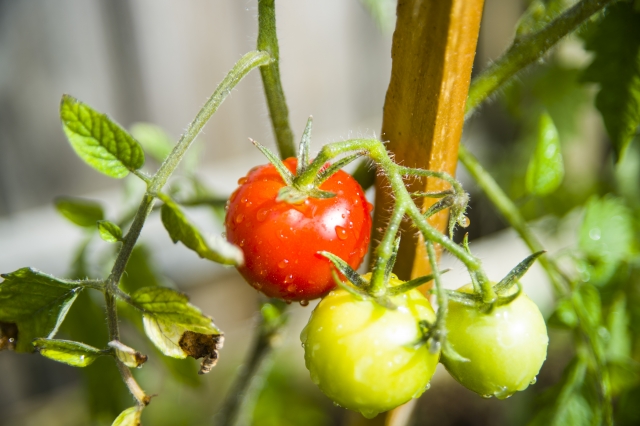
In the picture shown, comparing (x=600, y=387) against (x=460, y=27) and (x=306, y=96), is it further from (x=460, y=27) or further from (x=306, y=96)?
(x=306, y=96)

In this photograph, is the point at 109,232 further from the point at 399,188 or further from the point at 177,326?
the point at 399,188

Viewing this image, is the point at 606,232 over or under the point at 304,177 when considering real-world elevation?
under

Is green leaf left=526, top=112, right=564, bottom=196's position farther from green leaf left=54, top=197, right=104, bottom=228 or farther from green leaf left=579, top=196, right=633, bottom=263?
green leaf left=54, top=197, right=104, bottom=228

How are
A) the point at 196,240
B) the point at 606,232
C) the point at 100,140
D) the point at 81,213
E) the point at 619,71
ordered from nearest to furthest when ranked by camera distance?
1. the point at 196,240
2. the point at 100,140
3. the point at 619,71
4. the point at 81,213
5. the point at 606,232

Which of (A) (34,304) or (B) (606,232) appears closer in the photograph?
(A) (34,304)

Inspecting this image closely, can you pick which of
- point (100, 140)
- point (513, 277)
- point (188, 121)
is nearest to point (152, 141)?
point (100, 140)
